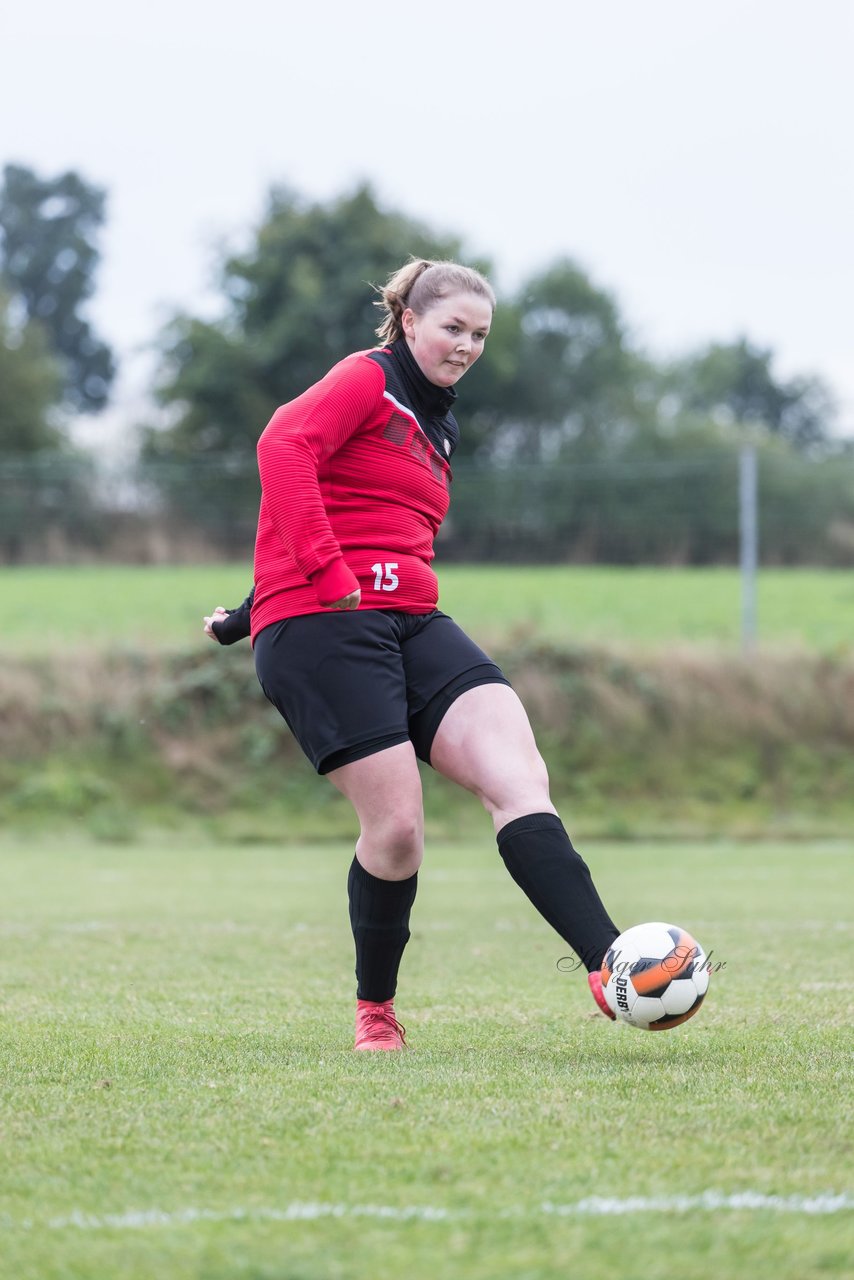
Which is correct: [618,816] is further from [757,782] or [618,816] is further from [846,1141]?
[846,1141]

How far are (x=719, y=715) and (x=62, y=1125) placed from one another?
603 inches

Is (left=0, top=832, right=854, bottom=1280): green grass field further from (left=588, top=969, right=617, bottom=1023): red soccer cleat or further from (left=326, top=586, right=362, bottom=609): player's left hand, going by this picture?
(left=326, top=586, right=362, bottom=609): player's left hand

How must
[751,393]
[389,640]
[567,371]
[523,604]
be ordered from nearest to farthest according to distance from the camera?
1. [389,640]
2. [523,604]
3. [567,371]
4. [751,393]

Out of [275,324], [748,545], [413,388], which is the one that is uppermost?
[275,324]

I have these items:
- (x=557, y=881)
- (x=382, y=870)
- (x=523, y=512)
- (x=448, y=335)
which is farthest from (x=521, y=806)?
(x=523, y=512)

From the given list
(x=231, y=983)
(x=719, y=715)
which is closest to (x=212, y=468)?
Result: (x=719, y=715)

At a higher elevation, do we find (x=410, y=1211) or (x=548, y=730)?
(x=410, y=1211)

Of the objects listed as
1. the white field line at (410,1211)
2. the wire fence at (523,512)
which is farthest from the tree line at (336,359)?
the white field line at (410,1211)

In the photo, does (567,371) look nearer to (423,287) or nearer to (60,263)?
(60,263)

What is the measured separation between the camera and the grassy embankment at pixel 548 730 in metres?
16.9

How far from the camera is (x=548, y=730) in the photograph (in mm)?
17750

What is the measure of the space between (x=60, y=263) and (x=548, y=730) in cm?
7202

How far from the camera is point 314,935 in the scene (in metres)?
7.50

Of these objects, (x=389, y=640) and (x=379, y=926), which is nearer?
(x=389, y=640)
